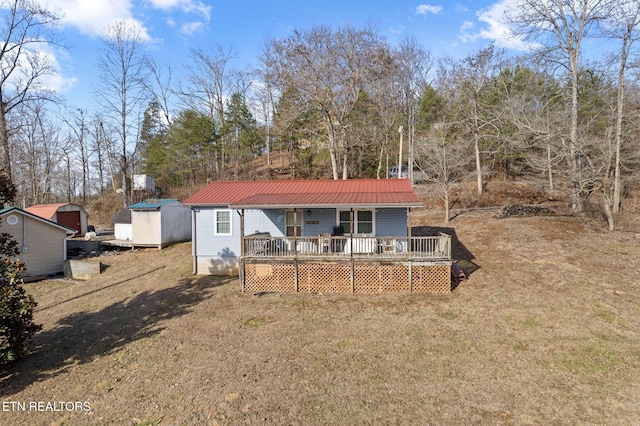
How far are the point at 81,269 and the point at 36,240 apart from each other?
120 inches

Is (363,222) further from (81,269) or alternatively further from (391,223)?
(81,269)

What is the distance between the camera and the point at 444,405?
216 inches

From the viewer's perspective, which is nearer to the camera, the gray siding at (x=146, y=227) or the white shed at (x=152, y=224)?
the white shed at (x=152, y=224)

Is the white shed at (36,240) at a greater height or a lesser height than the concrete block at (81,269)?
greater

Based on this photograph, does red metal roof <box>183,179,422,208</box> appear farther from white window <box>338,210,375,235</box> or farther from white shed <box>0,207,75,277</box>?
white shed <box>0,207,75,277</box>

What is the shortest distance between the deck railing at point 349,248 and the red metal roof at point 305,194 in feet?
4.22

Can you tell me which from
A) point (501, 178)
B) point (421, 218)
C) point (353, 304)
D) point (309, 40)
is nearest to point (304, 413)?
point (353, 304)

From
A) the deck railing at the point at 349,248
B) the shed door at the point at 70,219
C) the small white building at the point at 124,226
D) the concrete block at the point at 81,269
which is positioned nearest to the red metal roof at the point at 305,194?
the deck railing at the point at 349,248

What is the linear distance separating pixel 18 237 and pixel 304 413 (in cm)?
1893

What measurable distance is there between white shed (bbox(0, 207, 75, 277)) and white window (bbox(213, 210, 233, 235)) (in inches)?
424

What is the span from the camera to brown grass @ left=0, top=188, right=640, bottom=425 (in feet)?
18.2

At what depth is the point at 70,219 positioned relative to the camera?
24.7m

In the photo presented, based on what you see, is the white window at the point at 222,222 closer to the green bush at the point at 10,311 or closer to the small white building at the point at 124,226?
the green bush at the point at 10,311

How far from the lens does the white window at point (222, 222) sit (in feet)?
45.5
